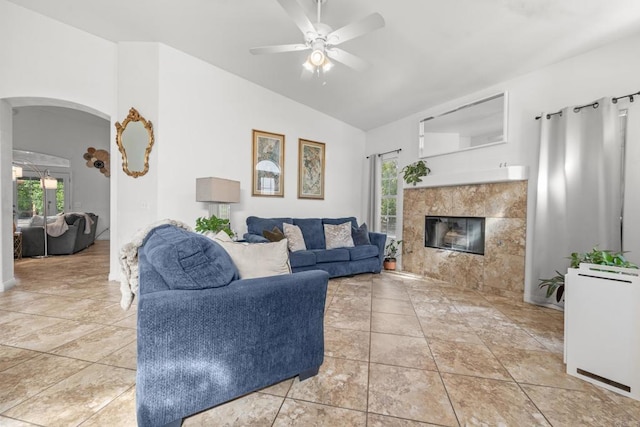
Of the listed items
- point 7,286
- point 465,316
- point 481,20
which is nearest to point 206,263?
point 465,316

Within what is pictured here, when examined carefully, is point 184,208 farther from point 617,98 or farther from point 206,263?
point 617,98

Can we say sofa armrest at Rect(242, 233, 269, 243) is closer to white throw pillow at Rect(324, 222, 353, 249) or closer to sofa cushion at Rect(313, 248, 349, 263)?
sofa cushion at Rect(313, 248, 349, 263)

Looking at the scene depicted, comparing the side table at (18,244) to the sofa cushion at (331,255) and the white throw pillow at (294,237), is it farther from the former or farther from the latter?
the sofa cushion at (331,255)

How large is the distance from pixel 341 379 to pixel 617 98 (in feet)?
11.5

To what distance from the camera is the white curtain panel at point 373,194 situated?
5285mm

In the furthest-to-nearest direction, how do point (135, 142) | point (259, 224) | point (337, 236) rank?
point (337, 236), point (259, 224), point (135, 142)

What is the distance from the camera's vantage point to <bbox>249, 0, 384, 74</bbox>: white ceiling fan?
A: 195cm

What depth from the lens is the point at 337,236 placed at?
14.1 feet

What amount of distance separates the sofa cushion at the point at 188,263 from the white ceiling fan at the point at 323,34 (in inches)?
67.6

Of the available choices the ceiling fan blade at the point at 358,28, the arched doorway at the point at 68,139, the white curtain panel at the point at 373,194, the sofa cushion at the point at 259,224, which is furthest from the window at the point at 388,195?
the arched doorway at the point at 68,139

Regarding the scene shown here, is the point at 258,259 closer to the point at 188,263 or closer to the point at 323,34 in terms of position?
the point at 188,263

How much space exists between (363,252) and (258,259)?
106 inches

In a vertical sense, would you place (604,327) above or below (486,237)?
below

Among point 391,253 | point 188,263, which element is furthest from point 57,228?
point 391,253
